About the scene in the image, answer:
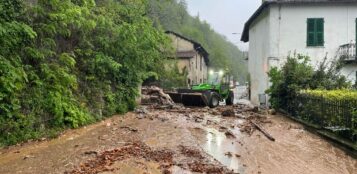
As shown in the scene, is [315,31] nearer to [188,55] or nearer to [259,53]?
[259,53]

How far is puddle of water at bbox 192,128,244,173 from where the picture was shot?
28.5 feet

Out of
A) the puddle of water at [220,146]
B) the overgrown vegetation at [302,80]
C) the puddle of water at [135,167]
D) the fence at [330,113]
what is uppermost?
the overgrown vegetation at [302,80]

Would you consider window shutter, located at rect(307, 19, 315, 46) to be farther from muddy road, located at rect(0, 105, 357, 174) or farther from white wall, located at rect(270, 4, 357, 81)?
muddy road, located at rect(0, 105, 357, 174)

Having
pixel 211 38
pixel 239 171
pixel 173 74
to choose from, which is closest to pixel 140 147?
pixel 239 171

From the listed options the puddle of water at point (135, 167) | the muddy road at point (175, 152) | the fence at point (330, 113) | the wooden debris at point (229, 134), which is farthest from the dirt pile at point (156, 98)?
the puddle of water at point (135, 167)

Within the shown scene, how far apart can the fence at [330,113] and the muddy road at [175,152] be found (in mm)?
606

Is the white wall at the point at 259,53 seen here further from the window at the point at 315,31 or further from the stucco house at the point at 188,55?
the stucco house at the point at 188,55

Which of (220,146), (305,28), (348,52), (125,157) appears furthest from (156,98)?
(125,157)

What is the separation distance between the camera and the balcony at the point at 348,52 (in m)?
23.0

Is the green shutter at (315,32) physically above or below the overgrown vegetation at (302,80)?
above

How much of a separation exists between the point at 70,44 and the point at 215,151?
24.9 ft

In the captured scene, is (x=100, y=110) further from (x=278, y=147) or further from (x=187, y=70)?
(x=187, y=70)

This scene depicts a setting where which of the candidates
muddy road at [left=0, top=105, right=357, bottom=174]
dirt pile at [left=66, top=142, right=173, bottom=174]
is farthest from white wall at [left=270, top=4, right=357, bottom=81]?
dirt pile at [left=66, top=142, right=173, bottom=174]

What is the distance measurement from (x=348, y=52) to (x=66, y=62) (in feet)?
58.2
